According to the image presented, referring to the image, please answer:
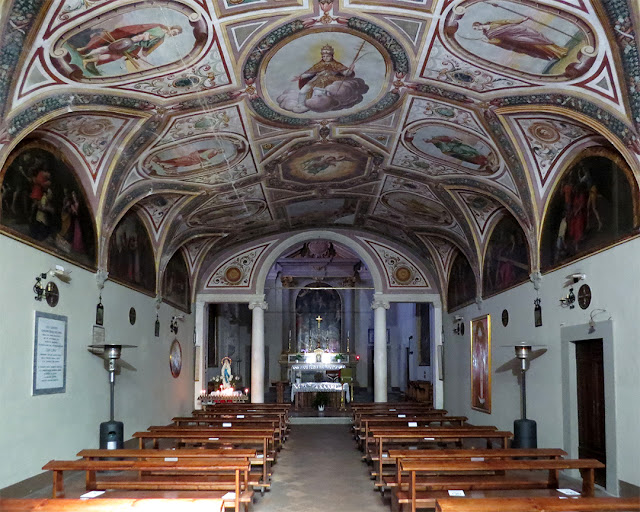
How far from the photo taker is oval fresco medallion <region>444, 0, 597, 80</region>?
7.52 meters

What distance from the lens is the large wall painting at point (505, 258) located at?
13.3m

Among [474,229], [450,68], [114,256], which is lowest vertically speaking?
[114,256]

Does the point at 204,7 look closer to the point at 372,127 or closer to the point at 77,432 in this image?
the point at 372,127

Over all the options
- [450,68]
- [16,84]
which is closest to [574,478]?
[450,68]

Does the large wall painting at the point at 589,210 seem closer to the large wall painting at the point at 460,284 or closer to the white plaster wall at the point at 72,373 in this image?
the large wall painting at the point at 460,284

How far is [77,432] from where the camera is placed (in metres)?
11.1

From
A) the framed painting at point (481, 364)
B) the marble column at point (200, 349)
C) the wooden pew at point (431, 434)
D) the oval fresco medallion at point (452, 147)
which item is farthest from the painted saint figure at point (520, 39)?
the marble column at point (200, 349)

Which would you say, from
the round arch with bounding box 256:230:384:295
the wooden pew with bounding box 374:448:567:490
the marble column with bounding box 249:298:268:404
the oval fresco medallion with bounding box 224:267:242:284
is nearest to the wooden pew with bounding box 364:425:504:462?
the wooden pew with bounding box 374:448:567:490

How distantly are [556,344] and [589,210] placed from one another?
8.18 ft

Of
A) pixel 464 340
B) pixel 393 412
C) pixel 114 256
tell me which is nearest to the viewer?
pixel 114 256

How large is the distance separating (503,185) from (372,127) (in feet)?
9.05

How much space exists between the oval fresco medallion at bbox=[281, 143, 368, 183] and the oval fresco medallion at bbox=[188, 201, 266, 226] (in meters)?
2.04

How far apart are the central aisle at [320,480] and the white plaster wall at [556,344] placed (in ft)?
10.5

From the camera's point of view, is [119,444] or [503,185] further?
[503,185]
